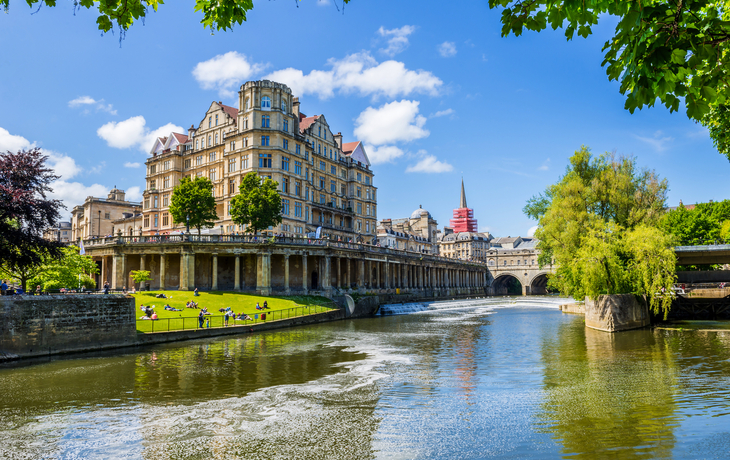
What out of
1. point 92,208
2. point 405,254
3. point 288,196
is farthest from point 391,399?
point 92,208

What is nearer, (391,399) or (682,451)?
(682,451)

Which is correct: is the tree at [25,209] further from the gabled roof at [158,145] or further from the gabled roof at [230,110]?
the gabled roof at [158,145]


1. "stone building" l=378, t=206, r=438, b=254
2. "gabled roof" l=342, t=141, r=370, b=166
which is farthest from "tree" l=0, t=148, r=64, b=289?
"stone building" l=378, t=206, r=438, b=254

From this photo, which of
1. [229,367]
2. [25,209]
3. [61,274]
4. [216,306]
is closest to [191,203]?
[216,306]

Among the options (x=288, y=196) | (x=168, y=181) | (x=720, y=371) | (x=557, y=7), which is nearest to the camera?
(x=557, y=7)

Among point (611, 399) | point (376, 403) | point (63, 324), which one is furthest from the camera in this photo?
point (63, 324)

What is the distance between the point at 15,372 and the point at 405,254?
70.2 meters

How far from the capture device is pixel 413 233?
164 meters

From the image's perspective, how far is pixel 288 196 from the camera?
70.8 metres

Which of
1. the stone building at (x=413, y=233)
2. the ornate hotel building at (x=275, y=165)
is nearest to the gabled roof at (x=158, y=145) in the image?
the ornate hotel building at (x=275, y=165)

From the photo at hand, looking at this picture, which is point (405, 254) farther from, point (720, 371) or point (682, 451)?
point (682, 451)

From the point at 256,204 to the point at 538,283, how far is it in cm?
11066

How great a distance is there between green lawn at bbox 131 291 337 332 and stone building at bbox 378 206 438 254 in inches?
2908

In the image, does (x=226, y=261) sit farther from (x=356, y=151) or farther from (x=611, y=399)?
(x=611, y=399)
